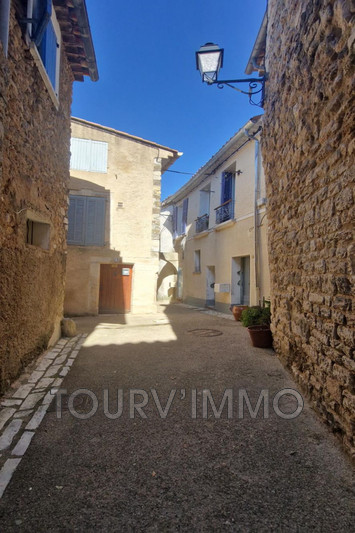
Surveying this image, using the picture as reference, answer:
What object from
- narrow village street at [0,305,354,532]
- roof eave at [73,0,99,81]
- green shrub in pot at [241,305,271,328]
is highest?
roof eave at [73,0,99,81]

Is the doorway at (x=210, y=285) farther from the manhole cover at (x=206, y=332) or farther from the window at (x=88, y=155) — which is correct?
the window at (x=88, y=155)

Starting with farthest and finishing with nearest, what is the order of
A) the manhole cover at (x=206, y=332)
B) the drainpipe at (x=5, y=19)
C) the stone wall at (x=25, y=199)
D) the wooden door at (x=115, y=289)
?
the wooden door at (x=115, y=289) < the manhole cover at (x=206, y=332) < the stone wall at (x=25, y=199) < the drainpipe at (x=5, y=19)

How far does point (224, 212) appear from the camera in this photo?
1126 cm

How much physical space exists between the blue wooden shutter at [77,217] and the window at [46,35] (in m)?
5.35

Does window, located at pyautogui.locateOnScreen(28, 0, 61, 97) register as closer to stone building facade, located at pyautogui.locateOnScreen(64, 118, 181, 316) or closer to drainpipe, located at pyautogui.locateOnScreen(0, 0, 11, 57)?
drainpipe, located at pyautogui.locateOnScreen(0, 0, 11, 57)

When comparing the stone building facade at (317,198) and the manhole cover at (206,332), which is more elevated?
A: the stone building facade at (317,198)

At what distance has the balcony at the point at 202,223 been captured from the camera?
13367 millimetres

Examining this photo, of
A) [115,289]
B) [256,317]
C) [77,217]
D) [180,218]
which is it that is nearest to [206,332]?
[256,317]

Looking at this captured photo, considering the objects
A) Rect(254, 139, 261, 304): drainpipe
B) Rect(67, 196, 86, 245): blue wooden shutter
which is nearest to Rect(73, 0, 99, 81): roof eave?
Rect(67, 196, 86, 245): blue wooden shutter

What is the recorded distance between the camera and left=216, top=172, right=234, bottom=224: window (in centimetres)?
1103

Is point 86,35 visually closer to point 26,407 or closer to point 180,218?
point 26,407

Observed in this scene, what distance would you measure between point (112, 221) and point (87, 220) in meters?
0.80

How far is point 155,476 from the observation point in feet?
6.36

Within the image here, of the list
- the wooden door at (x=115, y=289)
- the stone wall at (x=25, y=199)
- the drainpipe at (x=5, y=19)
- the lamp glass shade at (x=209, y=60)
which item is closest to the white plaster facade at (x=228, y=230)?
the wooden door at (x=115, y=289)
